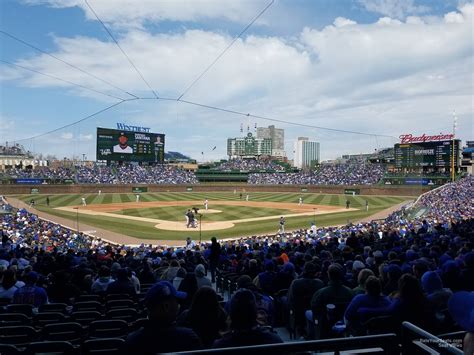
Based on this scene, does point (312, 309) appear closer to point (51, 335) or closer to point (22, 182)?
point (51, 335)

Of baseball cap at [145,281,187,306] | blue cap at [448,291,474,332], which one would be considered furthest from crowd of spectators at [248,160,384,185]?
baseball cap at [145,281,187,306]

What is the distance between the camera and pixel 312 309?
20.6 feet

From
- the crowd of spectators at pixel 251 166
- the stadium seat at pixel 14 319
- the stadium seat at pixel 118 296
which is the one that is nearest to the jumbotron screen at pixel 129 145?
the crowd of spectators at pixel 251 166

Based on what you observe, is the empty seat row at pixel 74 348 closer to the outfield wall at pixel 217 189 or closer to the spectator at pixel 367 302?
the spectator at pixel 367 302

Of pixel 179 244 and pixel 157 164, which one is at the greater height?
pixel 157 164

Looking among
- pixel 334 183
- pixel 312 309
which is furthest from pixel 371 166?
pixel 312 309

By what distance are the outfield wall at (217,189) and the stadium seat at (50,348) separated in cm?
6906

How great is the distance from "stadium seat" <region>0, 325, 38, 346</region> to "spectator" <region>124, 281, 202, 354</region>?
2462mm

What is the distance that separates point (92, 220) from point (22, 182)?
38.4 metres

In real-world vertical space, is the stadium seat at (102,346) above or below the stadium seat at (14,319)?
above

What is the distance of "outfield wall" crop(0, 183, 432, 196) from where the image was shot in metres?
66.6

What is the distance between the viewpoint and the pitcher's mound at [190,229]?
33719 mm

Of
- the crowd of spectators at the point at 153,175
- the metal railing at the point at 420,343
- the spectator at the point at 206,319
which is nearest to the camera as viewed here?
the metal railing at the point at 420,343

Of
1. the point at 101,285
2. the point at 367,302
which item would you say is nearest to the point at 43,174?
the point at 101,285
